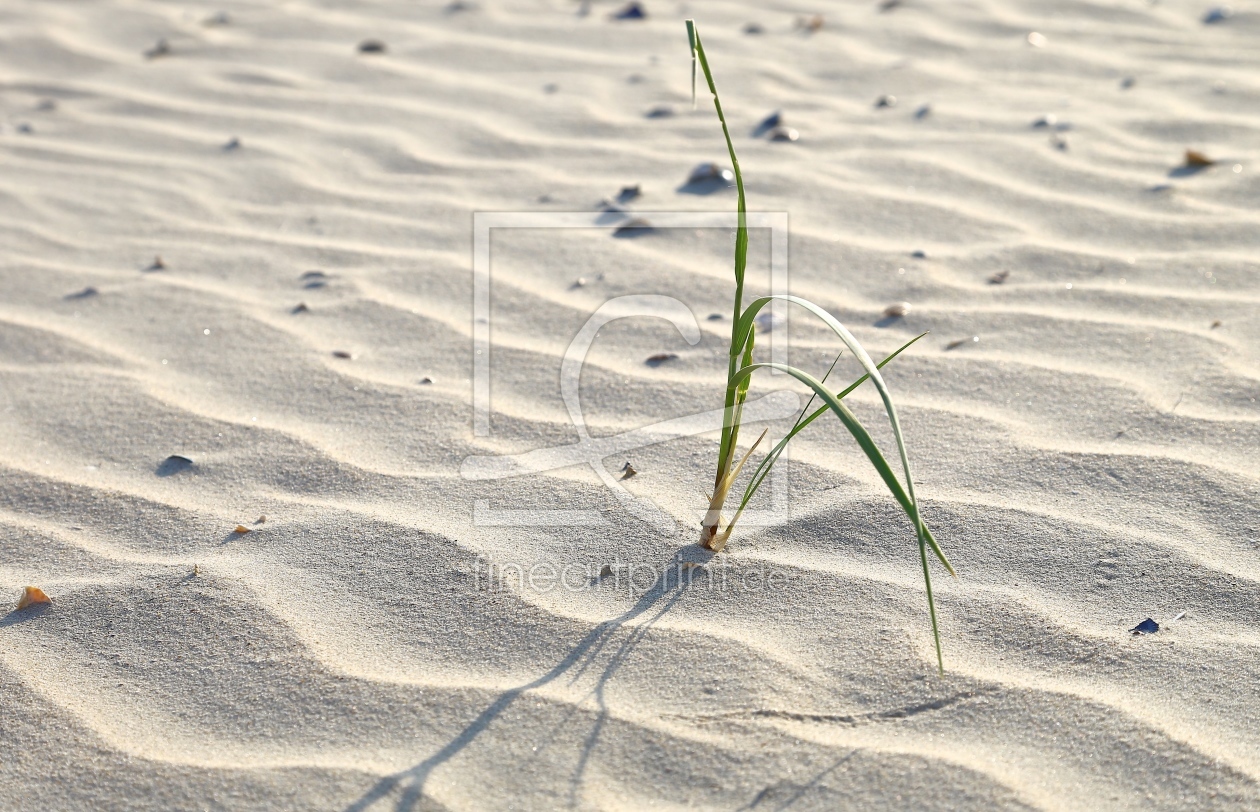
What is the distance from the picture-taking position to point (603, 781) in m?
1.21

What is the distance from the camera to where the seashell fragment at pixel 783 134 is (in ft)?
9.78

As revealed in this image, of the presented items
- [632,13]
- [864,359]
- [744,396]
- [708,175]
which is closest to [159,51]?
[632,13]

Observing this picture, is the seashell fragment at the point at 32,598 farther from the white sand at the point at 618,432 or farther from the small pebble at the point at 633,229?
the small pebble at the point at 633,229

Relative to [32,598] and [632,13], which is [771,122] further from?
[32,598]

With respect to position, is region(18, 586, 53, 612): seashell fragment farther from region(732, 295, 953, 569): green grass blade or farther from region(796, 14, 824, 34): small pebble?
region(796, 14, 824, 34): small pebble

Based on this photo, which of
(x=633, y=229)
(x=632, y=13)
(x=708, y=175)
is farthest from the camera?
(x=632, y=13)

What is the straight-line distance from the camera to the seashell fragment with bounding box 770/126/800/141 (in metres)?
2.98

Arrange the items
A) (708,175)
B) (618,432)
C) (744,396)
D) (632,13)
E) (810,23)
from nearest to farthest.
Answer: (744,396)
(618,432)
(708,175)
(810,23)
(632,13)

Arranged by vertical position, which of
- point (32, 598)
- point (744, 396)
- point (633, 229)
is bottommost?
point (32, 598)

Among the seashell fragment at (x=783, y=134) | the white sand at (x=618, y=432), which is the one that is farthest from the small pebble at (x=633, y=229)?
the seashell fragment at (x=783, y=134)

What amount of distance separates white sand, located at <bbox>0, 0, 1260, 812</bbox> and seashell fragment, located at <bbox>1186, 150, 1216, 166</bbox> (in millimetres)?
31

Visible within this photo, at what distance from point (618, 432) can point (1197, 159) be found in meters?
1.64

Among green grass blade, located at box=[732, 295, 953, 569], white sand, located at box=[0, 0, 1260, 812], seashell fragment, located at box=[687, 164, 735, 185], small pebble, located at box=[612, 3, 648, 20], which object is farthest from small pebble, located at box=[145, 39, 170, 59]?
green grass blade, located at box=[732, 295, 953, 569]

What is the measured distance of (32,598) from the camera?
1527 millimetres
